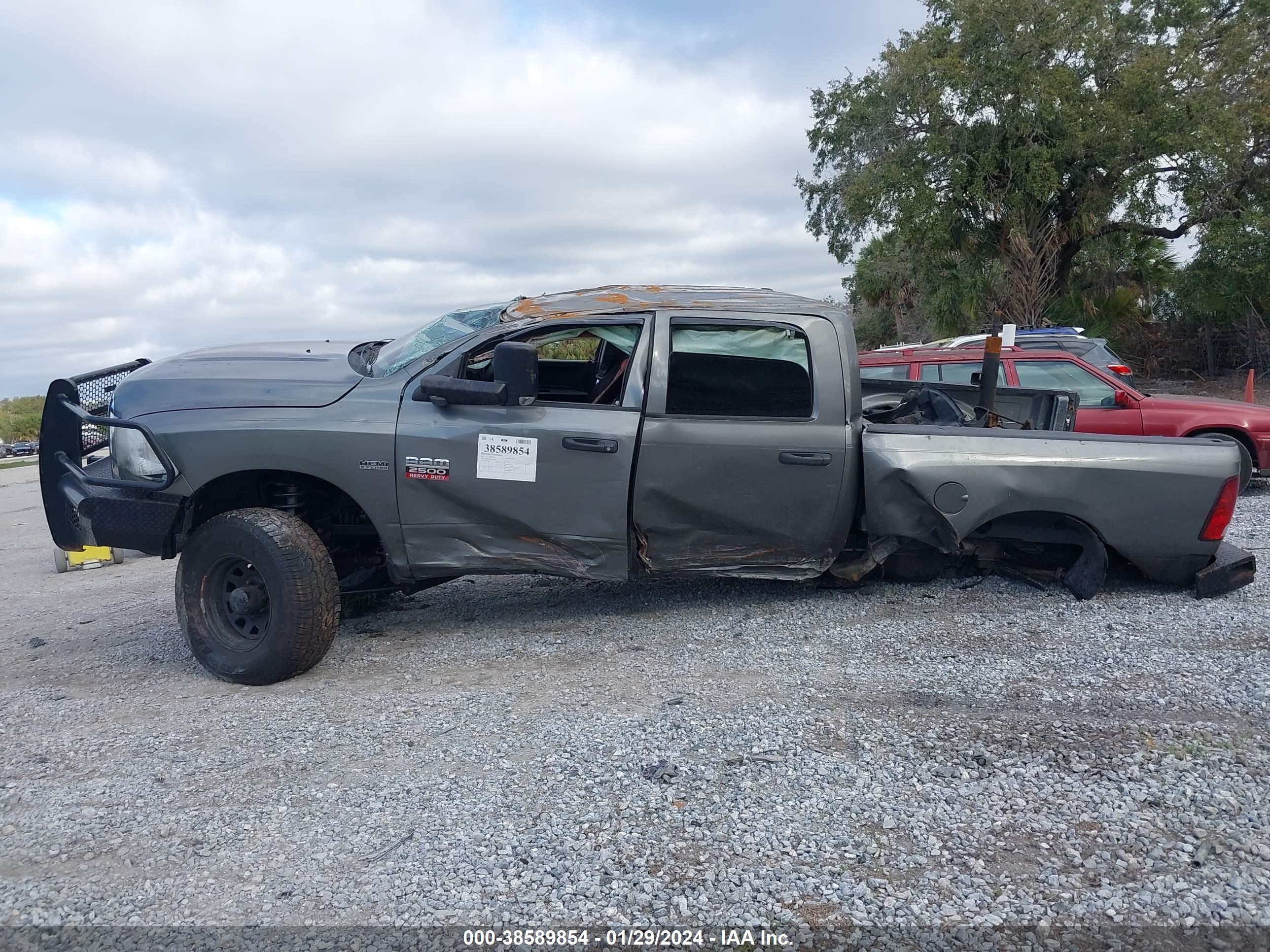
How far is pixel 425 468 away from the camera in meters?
4.64

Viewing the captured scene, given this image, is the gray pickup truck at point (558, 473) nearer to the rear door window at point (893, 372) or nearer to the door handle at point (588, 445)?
the door handle at point (588, 445)

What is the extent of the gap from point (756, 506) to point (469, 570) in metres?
1.52

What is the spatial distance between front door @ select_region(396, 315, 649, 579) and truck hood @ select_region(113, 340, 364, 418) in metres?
0.47

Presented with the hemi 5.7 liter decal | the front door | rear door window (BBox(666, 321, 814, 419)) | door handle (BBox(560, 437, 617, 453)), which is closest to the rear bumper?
rear door window (BBox(666, 321, 814, 419))

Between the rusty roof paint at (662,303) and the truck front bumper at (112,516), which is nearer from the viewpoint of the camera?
the truck front bumper at (112,516)

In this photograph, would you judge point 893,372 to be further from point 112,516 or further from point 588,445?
point 112,516

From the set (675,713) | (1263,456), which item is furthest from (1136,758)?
(1263,456)

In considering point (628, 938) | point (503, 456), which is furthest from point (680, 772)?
point (503, 456)

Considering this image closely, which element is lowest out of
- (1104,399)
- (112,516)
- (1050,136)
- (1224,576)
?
(1224,576)

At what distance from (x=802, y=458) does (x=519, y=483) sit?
1.45 metres

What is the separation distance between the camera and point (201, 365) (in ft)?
16.1

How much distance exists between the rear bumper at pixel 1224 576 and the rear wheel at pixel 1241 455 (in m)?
0.43

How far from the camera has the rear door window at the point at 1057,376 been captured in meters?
10.5

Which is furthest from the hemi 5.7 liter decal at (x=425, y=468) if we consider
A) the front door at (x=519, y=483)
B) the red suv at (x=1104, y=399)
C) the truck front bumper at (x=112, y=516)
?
the red suv at (x=1104, y=399)
